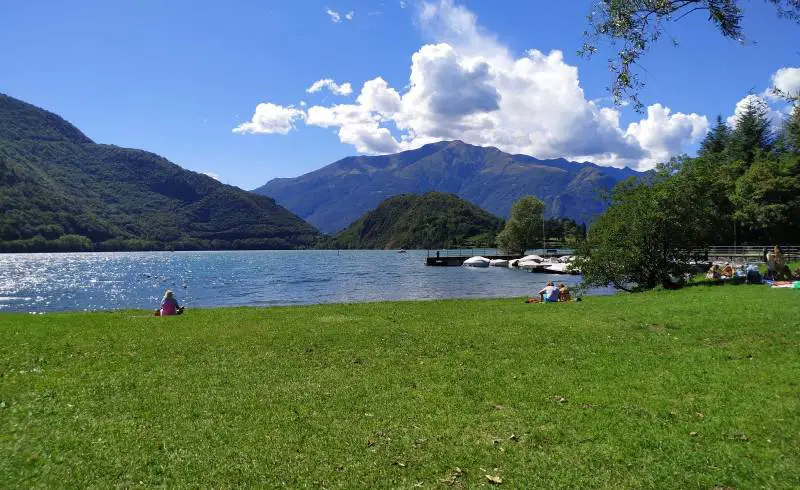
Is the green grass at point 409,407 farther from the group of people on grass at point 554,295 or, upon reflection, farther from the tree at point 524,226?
the tree at point 524,226

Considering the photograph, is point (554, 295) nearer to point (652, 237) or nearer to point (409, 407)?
point (652, 237)

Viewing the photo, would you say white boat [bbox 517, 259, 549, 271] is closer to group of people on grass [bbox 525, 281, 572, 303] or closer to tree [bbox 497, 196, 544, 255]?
tree [bbox 497, 196, 544, 255]

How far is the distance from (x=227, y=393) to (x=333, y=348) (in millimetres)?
4714

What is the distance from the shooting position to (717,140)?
118m

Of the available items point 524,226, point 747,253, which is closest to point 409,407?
point 747,253

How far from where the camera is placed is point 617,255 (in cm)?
3644

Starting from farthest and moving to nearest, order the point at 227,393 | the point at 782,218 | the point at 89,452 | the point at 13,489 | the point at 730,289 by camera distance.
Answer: the point at 782,218 < the point at 730,289 < the point at 227,393 < the point at 89,452 < the point at 13,489

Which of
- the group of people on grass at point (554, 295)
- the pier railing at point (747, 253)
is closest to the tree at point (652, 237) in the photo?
the group of people on grass at point (554, 295)

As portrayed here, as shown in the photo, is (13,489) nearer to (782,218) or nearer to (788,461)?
(788,461)

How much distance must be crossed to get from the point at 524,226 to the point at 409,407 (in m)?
153

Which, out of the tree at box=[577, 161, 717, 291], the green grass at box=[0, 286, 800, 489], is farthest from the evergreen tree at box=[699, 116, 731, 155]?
the green grass at box=[0, 286, 800, 489]

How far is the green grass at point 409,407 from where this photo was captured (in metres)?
7.17

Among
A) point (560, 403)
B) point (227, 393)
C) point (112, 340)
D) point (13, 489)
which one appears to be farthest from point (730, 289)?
point (13, 489)

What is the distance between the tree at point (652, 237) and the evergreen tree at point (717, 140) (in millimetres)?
95185
